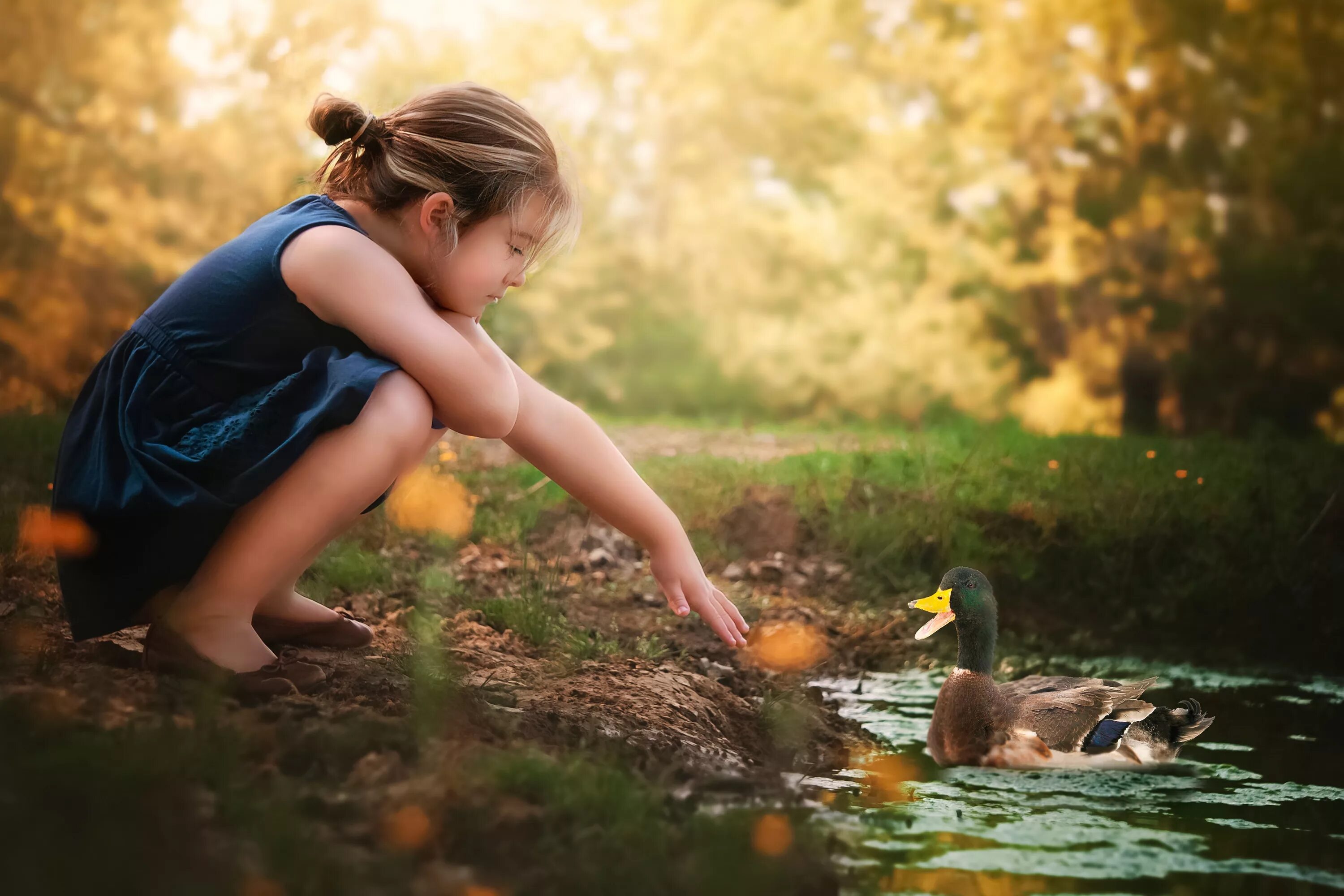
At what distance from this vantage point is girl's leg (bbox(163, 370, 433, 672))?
2439mm

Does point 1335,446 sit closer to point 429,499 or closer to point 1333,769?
point 1333,769

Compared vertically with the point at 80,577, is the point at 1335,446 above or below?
above

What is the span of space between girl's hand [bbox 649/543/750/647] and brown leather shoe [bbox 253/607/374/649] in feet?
2.87

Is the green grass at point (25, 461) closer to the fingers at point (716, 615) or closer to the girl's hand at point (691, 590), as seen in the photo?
the girl's hand at point (691, 590)

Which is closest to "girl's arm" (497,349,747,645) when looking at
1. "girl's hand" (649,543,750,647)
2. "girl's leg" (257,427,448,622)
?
"girl's hand" (649,543,750,647)

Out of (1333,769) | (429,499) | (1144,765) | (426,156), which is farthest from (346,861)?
(429,499)

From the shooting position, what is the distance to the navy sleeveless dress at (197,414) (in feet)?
8.03

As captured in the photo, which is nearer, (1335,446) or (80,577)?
(80,577)

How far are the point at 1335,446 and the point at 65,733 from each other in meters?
7.55

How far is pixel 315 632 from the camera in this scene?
3047 mm

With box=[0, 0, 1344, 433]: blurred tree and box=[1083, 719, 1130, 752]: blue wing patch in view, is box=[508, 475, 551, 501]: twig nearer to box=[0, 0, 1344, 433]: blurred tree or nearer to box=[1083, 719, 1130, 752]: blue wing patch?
box=[0, 0, 1344, 433]: blurred tree

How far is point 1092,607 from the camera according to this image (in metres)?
4.91

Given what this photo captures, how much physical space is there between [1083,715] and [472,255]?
217 centimetres

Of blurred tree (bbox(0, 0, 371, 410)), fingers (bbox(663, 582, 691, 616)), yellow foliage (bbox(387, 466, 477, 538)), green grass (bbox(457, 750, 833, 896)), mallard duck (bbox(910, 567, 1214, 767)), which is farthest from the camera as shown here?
blurred tree (bbox(0, 0, 371, 410))
